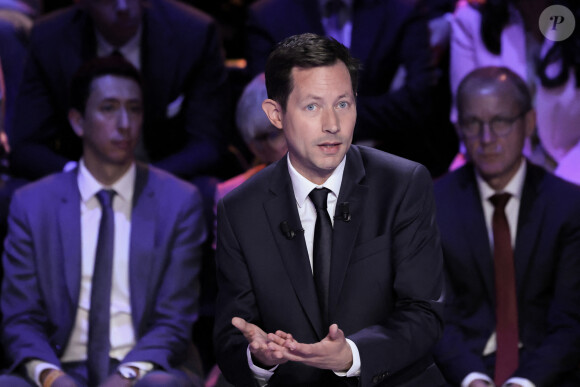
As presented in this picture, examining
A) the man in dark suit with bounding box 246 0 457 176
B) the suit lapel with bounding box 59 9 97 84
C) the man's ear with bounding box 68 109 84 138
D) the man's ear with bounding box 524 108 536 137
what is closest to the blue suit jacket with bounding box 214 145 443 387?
the man's ear with bounding box 524 108 536 137

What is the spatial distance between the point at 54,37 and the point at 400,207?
2.35 metres

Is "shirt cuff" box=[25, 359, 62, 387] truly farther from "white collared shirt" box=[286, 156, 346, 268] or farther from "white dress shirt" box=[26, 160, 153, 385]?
"white collared shirt" box=[286, 156, 346, 268]

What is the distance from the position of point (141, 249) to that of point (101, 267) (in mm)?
159

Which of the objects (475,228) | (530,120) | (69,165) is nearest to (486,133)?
(530,120)

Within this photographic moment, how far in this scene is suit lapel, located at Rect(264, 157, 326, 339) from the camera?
74.1 inches

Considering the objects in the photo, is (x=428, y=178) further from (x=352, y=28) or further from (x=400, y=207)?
(x=352, y=28)

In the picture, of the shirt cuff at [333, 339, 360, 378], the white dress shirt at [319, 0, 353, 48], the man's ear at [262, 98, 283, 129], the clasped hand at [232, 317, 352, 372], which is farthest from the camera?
the white dress shirt at [319, 0, 353, 48]

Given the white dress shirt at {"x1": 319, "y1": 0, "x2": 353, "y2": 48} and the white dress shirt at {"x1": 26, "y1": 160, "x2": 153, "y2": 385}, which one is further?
the white dress shirt at {"x1": 319, "y1": 0, "x2": 353, "y2": 48}

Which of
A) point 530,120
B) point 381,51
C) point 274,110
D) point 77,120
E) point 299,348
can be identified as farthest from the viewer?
point 381,51

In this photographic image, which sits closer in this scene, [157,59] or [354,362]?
[354,362]

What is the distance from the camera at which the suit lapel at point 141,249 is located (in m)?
3.09

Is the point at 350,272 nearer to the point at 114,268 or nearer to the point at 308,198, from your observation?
the point at 308,198

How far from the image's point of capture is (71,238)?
309 cm

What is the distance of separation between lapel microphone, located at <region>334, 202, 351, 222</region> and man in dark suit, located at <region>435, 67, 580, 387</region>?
47.9 inches
